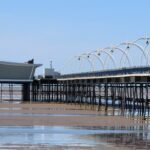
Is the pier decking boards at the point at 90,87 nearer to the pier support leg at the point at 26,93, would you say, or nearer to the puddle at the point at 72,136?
the pier support leg at the point at 26,93

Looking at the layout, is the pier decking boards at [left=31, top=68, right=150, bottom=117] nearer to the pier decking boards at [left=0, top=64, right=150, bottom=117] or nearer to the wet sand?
the pier decking boards at [left=0, top=64, right=150, bottom=117]

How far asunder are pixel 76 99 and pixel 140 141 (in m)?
68.3

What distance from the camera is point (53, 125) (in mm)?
40469

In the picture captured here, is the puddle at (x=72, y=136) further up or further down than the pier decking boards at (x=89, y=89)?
further down

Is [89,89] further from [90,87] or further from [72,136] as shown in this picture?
[72,136]

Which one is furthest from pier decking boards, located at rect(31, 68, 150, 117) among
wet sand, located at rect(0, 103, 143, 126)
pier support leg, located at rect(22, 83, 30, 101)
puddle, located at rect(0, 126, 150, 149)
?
puddle, located at rect(0, 126, 150, 149)

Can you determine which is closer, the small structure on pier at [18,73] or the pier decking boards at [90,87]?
the pier decking boards at [90,87]

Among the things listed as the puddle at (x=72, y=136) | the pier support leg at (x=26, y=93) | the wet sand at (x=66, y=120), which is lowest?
the puddle at (x=72, y=136)

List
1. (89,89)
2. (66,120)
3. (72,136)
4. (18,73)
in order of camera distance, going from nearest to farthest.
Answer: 1. (72,136)
2. (66,120)
3. (89,89)
4. (18,73)

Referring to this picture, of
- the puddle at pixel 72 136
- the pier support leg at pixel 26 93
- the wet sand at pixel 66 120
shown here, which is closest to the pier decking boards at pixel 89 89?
the pier support leg at pixel 26 93

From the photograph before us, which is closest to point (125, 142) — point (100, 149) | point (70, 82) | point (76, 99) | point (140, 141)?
point (140, 141)

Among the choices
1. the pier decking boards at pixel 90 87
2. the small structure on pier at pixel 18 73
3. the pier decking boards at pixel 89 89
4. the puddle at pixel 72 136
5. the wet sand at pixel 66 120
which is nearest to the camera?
the puddle at pixel 72 136

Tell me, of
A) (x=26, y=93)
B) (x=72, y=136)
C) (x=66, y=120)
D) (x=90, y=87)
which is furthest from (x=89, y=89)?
(x=72, y=136)

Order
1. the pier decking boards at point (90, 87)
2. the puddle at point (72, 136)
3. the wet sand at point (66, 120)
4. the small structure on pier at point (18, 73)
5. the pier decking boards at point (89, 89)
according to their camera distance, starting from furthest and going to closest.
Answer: the small structure on pier at point (18, 73) < the pier decking boards at point (89, 89) < the pier decking boards at point (90, 87) < the wet sand at point (66, 120) < the puddle at point (72, 136)
